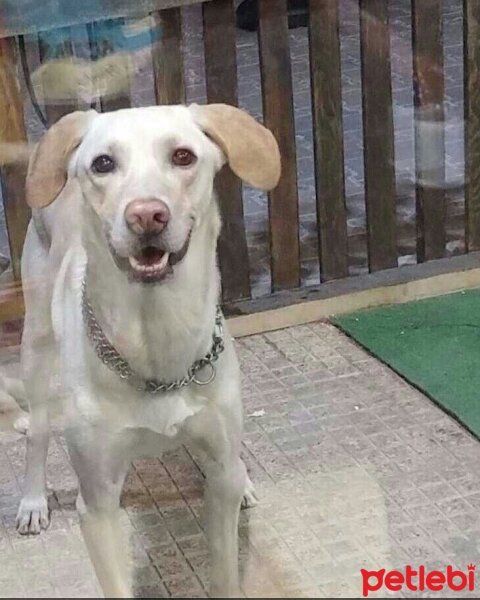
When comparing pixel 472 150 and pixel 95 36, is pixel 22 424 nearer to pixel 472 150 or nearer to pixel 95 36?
pixel 95 36

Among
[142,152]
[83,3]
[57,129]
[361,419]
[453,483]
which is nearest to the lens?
[142,152]

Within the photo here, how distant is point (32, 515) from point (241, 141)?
2.24 feet

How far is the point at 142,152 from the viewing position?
4.54 ft

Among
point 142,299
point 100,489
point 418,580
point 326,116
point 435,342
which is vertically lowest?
point 435,342

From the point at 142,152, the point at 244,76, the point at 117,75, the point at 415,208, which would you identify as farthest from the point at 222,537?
the point at 415,208

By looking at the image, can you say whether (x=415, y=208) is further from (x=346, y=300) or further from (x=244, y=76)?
(x=244, y=76)

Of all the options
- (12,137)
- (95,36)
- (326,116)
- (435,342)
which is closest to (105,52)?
(95,36)

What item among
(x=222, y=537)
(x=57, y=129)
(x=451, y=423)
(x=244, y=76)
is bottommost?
(x=451, y=423)

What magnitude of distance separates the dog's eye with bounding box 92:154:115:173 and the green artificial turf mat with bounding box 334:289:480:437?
35.0 inches

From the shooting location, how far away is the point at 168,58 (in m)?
1.95

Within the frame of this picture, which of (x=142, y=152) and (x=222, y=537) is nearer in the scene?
(x=142, y=152)

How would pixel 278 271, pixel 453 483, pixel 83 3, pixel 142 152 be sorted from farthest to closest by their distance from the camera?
pixel 278 271
pixel 453 483
pixel 83 3
pixel 142 152

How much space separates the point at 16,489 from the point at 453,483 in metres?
0.61

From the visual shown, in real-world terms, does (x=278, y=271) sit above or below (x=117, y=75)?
below
